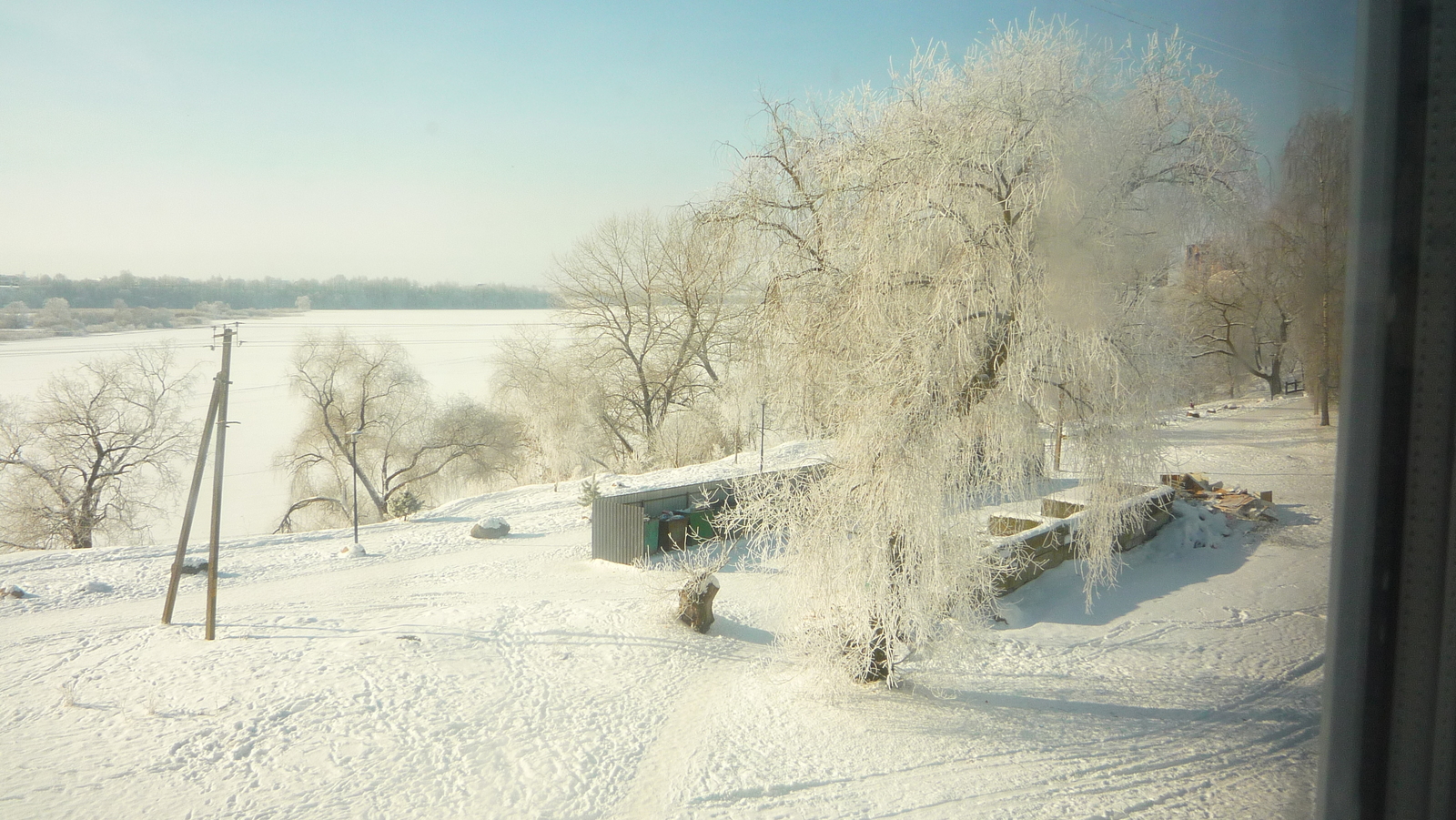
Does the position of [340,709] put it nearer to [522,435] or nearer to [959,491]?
[959,491]

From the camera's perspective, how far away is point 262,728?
17.5 ft

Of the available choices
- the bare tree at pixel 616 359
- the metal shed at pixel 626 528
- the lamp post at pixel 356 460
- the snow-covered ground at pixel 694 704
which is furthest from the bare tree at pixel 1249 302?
the bare tree at pixel 616 359

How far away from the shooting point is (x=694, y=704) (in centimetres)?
651

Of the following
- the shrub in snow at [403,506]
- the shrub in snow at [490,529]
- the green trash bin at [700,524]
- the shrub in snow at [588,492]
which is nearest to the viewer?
the green trash bin at [700,524]

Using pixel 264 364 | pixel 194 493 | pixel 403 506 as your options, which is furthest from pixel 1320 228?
pixel 403 506

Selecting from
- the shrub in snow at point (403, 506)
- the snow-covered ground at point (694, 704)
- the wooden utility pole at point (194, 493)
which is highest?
the wooden utility pole at point (194, 493)

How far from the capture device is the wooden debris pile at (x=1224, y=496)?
235 inches

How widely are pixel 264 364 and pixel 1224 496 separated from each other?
17.5 m

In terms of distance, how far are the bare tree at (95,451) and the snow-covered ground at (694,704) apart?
9.65ft

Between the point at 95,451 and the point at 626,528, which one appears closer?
the point at 626,528

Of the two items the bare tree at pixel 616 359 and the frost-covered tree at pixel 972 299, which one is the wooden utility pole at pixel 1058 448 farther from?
the bare tree at pixel 616 359

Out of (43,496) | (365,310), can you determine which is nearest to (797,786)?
(365,310)

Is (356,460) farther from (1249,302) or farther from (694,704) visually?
(1249,302)

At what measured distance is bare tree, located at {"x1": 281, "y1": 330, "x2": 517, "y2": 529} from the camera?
21438mm
